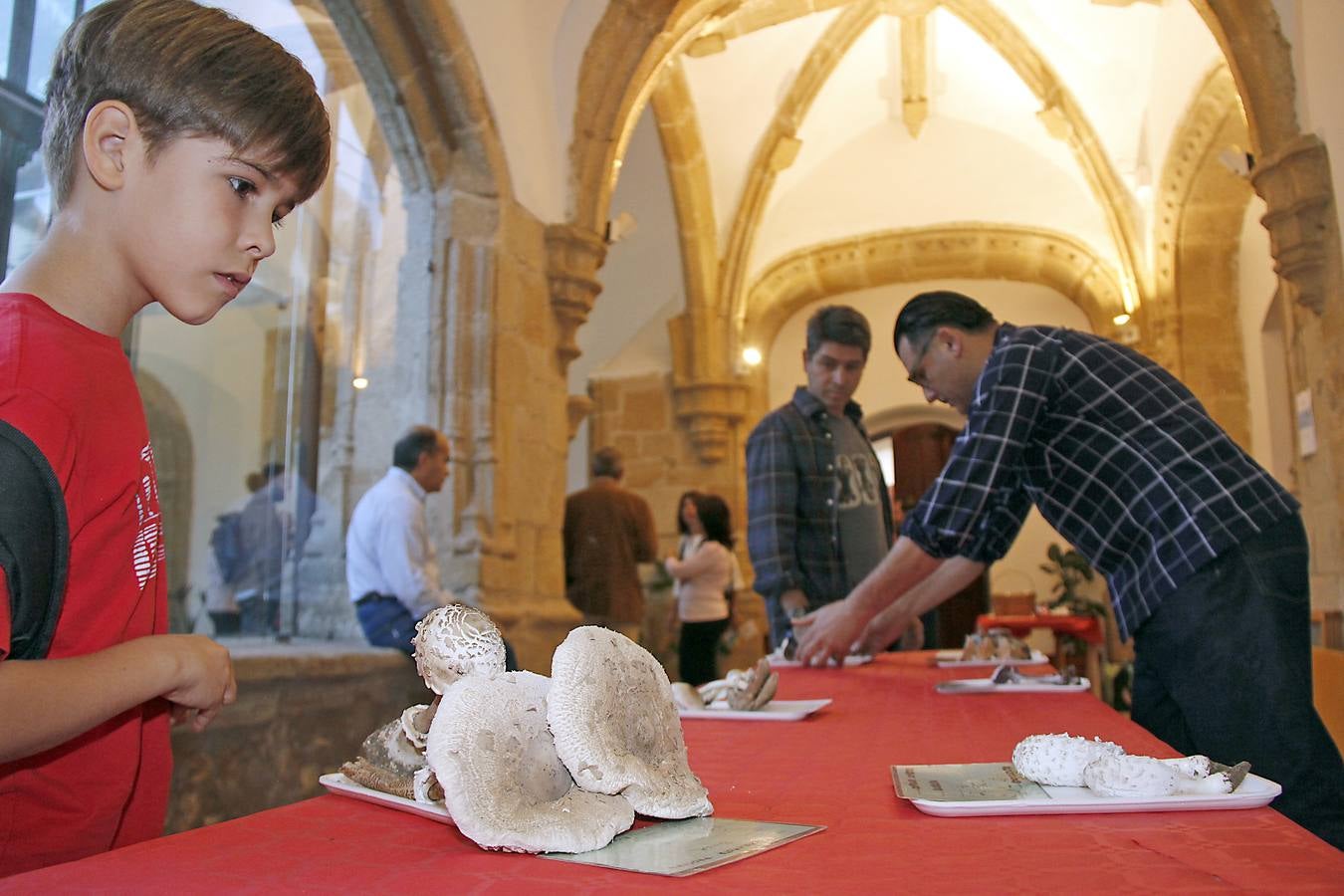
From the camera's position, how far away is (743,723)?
5.24ft

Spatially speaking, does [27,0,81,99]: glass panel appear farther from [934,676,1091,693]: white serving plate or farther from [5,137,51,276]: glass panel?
[934,676,1091,693]: white serving plate

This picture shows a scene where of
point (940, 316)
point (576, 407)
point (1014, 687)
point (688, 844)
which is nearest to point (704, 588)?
point (576, 407)

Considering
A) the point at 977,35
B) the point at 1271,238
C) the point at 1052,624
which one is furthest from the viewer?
the point at 977,35

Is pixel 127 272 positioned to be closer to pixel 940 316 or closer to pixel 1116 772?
pixel 1116 772

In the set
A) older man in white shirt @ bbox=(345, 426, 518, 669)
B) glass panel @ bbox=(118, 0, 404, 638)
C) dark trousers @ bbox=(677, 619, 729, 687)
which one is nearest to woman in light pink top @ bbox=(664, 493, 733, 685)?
dark trousers @ bbox=(677, 619, 729, 687)

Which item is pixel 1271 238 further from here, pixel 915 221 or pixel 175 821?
pixel 915 221

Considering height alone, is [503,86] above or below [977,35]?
below

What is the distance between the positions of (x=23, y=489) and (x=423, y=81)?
4350 millimetres

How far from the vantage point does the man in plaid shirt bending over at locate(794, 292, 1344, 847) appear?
180 cm

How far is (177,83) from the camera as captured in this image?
104cm

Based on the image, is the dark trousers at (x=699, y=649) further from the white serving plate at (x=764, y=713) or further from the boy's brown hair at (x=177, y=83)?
the boy's brown hair at (x=177, y=83)

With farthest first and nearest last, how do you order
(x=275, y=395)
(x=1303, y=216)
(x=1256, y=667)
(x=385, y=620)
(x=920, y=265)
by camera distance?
(x=920, y=265) → (x=1303, y=216) → (x=275, y=395) → (x=385, y=620) → (x=1256, y=667)

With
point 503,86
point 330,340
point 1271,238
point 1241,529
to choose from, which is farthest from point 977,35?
point 1241,529

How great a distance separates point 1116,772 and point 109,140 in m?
1.07
